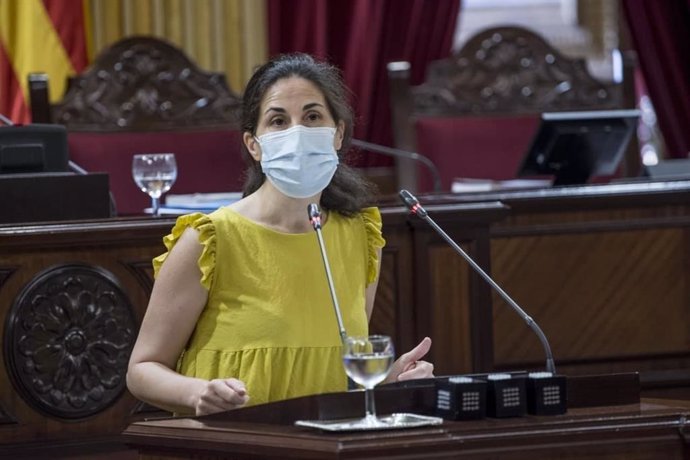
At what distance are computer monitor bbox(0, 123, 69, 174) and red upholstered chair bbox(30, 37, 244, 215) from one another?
1.15m

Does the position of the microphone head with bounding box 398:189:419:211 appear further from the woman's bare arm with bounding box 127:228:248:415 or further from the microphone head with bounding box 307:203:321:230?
the woman's bare arm with bounding box 127:228:248:415

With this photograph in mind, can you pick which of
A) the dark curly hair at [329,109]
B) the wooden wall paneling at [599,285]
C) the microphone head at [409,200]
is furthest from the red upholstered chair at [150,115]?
the microphone head at [409,200]

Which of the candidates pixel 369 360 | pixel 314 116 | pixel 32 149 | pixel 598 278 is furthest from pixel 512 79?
pixel 369 360

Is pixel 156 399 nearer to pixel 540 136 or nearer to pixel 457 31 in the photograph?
pixel 540 136

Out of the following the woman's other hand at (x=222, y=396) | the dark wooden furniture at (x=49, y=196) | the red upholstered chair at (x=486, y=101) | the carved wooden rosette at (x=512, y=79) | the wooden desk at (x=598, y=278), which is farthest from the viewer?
the carved wooden rosette at (x=512, y=79)

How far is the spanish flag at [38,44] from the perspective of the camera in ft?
19.3

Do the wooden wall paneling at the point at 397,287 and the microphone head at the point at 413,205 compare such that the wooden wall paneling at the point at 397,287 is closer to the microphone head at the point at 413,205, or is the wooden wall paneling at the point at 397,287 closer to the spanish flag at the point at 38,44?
the microphone head at the point at 413,205

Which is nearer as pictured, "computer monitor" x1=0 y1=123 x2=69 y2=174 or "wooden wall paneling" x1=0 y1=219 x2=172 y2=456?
"wooden wall paneling" x1=0 y1=219 x2=172 y2=456

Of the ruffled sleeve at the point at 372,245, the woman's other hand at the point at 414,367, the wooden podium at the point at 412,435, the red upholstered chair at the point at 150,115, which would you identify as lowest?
the wooden podium at the point at 412,435

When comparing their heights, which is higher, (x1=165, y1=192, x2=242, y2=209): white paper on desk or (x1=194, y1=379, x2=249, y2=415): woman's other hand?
(x1=165, y1=192, x2=242, y2=209): white paper on desk

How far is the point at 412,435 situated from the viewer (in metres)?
2.06

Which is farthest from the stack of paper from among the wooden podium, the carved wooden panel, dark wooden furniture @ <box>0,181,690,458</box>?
the wooden podium

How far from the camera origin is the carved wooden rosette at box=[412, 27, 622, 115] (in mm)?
6031

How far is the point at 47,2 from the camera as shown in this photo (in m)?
5.96
